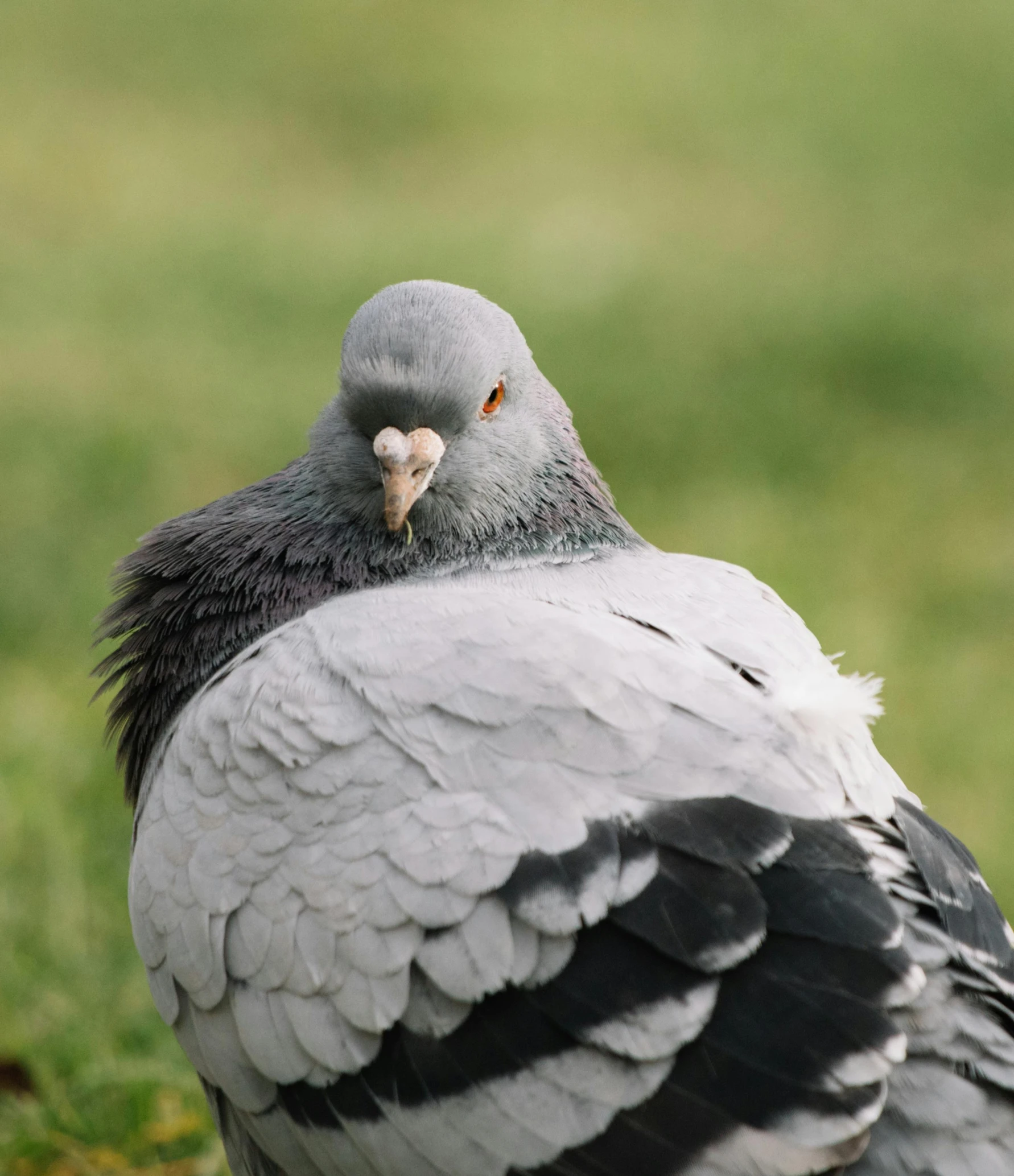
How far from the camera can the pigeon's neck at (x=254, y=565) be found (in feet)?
11.3

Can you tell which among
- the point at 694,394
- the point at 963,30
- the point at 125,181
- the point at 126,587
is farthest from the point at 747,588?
the point at 963,30

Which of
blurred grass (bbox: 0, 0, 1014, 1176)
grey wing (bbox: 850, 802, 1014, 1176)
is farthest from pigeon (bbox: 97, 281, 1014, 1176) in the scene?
blurred grass (bbox: 0, 0, 1014, 1176)

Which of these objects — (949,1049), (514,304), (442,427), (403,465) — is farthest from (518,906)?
(514,304)

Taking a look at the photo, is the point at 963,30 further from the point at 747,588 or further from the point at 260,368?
the point at 747,588

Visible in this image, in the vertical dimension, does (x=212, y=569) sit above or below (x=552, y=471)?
below

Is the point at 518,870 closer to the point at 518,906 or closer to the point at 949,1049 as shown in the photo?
the point at 518,906

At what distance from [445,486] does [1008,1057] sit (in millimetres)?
1697

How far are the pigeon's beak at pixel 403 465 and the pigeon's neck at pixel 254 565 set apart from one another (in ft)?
0.71

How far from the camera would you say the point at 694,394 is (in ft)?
30.5

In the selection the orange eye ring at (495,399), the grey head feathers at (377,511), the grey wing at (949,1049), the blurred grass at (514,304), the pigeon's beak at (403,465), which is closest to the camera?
the grey wing at (949,1049)

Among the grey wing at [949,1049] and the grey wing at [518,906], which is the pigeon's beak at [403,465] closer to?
the grey wing at [518,906]

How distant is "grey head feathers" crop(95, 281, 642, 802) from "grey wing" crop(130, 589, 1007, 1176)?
347mm

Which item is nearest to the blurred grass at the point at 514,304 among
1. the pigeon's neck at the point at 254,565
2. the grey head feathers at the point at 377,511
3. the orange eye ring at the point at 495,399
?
the pigeon's neck at the point at 254,565

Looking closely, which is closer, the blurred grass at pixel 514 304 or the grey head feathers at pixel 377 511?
the grey head feathers at pixel 377 511
